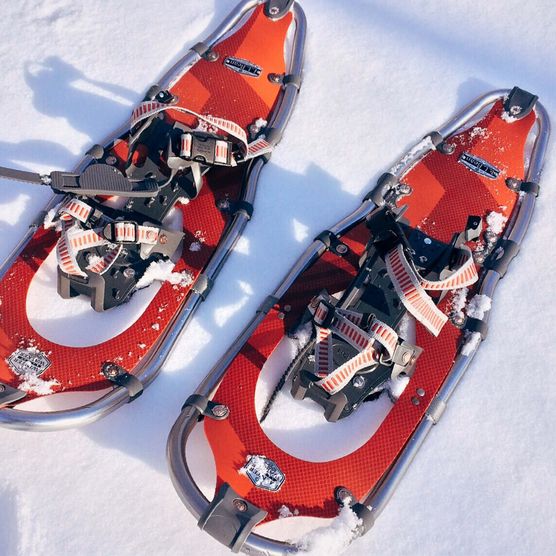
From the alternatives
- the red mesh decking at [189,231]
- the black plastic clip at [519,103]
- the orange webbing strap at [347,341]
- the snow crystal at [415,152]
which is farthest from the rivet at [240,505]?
the black plastic clip at [519,103]

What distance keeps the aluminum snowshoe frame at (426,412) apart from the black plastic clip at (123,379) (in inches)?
11.0

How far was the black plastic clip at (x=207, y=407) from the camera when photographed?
328 centimetres

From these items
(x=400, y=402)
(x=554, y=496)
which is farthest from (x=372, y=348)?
(x=554, y=496)

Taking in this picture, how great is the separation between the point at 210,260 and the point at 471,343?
147cm

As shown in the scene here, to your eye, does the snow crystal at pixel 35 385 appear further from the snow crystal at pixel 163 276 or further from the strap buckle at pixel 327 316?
the strap buckle at pixel 327 316

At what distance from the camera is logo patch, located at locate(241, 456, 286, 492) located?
125 inches

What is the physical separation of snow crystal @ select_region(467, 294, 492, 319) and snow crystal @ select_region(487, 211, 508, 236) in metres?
0.43

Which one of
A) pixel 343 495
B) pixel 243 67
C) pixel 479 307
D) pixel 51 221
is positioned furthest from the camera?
pixel 243 67

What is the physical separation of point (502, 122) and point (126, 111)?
2.33 m

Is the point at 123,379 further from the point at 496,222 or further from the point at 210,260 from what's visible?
the point at 496,222

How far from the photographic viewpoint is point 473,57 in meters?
4.26

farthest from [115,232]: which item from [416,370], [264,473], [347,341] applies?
[416,370]

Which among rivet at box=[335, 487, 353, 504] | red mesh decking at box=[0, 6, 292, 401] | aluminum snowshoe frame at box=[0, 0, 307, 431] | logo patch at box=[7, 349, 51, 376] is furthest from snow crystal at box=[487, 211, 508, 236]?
logo patch at box=[7, 349, 51, 376]

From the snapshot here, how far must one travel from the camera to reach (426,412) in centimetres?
335
